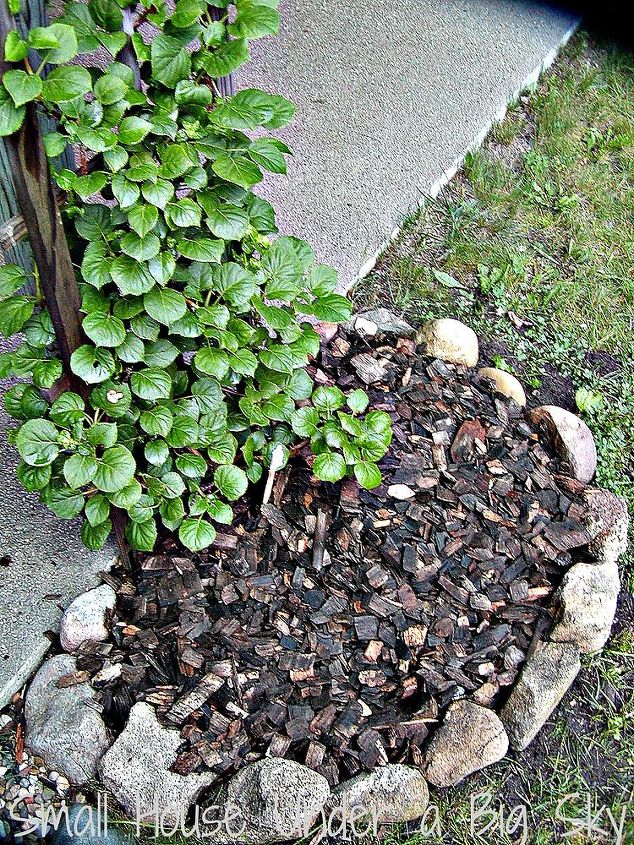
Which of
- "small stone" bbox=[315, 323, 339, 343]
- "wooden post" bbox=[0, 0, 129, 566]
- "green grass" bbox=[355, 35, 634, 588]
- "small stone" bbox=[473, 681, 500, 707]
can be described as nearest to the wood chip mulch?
"small stone" bbox=[473, 681, 500, 707]

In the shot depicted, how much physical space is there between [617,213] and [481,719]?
3.11 m

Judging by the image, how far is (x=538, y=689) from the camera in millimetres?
2410

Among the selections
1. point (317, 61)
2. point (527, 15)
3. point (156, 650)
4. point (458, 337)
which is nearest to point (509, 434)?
point (458, 337)

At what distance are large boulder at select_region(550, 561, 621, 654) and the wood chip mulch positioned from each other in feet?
0.25

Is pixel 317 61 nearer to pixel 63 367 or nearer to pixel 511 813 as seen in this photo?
pixel 63 367

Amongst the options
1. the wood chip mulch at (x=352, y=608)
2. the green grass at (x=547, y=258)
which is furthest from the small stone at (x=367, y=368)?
the green grass at (x=547, y=258)

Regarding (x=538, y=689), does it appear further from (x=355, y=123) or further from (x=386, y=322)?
(x=355, y=123)

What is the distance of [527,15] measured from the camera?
5844 mm

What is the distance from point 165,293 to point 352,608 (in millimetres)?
1168

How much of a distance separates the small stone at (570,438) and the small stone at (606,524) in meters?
0.13

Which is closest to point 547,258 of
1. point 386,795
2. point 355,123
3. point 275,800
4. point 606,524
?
point 355,123

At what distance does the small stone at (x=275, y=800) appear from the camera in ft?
6.86

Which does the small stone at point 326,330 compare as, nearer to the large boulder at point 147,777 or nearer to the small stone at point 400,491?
the small stone at point 400,491

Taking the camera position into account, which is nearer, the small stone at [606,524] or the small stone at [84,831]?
the small stone at [84,831]
